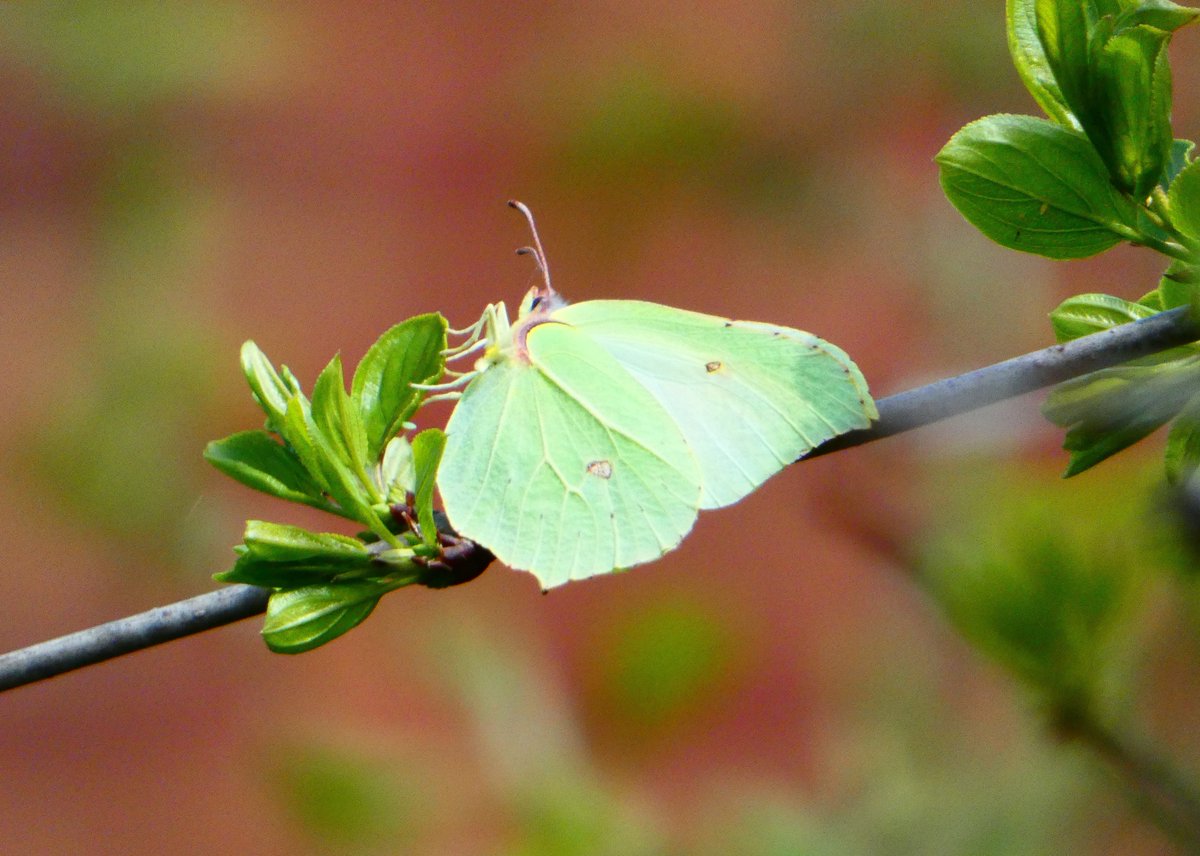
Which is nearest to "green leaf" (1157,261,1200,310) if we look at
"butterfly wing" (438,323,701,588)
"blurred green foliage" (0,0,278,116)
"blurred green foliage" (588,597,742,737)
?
"butterfly wing" (438,323,701,588)

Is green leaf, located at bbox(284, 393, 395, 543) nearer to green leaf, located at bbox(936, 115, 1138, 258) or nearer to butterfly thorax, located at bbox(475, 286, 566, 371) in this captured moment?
butterfly thorax, located at bbox(475, 286, 566, 371)

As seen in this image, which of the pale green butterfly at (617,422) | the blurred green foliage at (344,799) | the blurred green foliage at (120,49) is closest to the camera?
the pale green butterfly at (617,422)

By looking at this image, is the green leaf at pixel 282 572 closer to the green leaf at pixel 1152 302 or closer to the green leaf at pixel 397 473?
the green leaf at pixel 397 473

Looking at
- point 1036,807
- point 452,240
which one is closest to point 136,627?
point 1036,807

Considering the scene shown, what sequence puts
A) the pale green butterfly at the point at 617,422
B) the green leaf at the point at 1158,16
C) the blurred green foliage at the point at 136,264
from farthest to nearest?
the blurred green foliage at the point at 136,264 < the pale green butterfly at the point at 617,422 < the green leaf at the point at 1158,16

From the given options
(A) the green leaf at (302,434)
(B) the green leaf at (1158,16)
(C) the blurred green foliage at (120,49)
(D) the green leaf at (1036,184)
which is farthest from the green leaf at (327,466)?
(C) the blurred green foliage at (120,49)

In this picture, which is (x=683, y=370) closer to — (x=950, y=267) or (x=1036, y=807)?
(x=1036, y=807)
